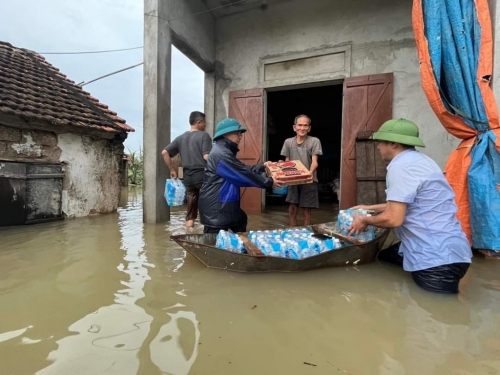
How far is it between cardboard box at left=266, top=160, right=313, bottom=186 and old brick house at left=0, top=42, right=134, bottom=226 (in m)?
4.61

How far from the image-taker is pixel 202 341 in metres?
1.78

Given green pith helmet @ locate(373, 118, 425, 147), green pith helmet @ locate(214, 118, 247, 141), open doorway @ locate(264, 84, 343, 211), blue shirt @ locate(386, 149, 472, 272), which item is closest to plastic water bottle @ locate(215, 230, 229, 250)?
green pith helmet @ locate(214, 118, 247, 141)

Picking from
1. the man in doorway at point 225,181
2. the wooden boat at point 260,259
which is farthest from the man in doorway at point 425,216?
the man in doorway at point 225,181

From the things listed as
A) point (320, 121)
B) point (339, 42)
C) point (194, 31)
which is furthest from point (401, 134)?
point (320, 121)

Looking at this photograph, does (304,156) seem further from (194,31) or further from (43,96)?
(43,96)

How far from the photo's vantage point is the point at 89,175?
6684 mm

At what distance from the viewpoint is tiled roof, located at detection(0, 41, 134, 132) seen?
550cm

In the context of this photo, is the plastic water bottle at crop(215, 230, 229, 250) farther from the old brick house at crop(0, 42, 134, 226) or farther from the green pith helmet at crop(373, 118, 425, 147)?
the old brick house at crop(0, 42, 134, 226)

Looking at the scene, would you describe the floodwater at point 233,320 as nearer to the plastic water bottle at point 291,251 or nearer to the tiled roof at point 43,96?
the plastic water bottle at point 291,251

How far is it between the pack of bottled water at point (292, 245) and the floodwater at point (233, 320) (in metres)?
0.22

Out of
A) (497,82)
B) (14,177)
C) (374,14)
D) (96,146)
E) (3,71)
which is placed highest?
(374,14)

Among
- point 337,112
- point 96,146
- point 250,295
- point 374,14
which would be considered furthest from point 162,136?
point 337,112

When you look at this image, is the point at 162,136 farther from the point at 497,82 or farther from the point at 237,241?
the point at 497,82

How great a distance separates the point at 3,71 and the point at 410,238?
8.29m
